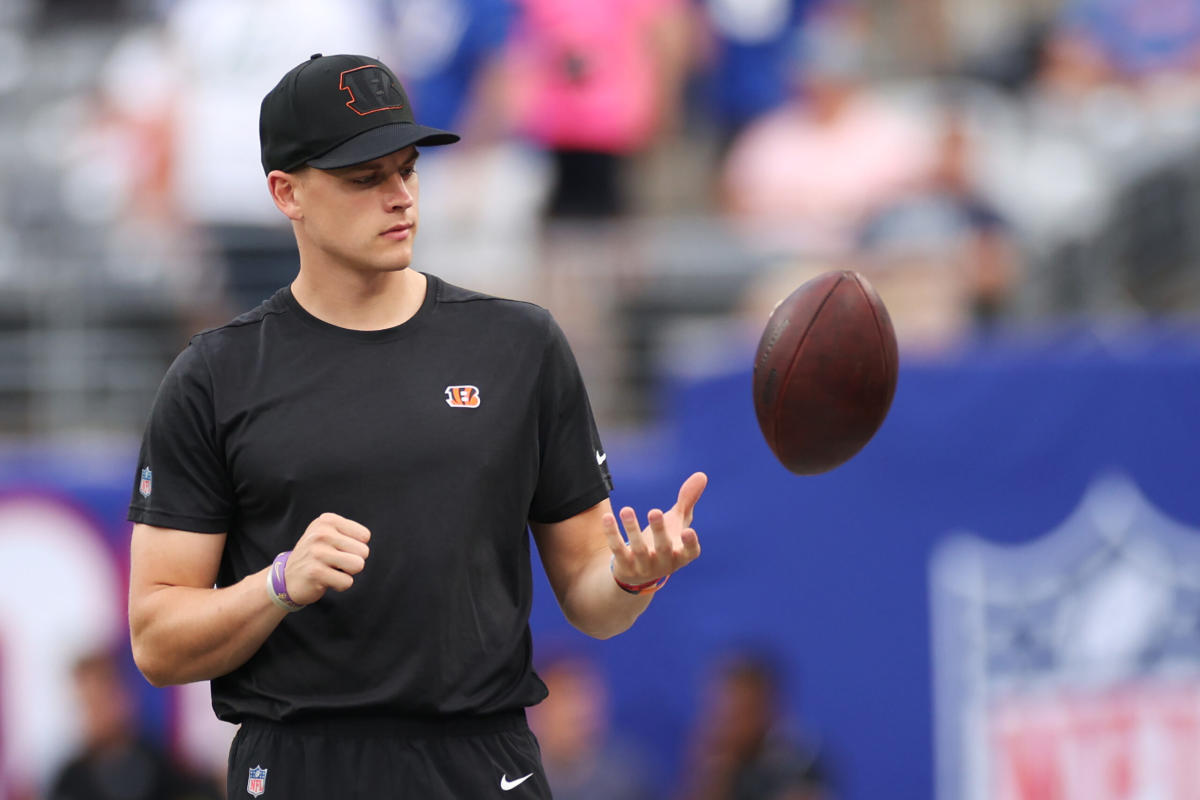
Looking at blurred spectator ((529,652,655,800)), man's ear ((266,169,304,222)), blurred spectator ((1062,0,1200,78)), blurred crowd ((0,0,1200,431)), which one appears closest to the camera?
man's ear ((266,169,304,222))

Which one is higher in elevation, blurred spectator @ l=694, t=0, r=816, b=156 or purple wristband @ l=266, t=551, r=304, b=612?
blurred spectator @ l=694, t=0, r=816, b=156

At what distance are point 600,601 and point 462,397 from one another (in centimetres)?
47

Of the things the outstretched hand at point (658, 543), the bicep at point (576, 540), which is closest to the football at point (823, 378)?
the bicep at point (576, 540)

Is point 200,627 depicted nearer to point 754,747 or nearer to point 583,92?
point 754,747

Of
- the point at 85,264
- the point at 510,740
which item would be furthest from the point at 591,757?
the point at 510,740

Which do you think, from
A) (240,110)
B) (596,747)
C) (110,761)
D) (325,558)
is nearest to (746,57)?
(240,110)

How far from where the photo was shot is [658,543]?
3.26 metres

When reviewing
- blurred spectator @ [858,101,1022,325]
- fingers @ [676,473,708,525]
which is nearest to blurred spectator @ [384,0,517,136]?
blurred spectator @ [858,101,1022,325]

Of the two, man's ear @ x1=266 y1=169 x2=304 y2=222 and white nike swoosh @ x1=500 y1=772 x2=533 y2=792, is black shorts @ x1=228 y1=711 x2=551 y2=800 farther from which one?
man's ear @ x1=266 y1=169 x2=304 y2=222

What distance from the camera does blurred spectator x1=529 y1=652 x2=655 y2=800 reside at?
7578 millimetres

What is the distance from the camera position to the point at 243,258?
8258 millimetres

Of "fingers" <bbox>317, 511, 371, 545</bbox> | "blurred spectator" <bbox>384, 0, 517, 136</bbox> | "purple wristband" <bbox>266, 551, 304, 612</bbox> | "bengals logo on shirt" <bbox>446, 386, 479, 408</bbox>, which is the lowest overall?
"purple wristband" <bbox>266, 551, 304, 612</bbox>

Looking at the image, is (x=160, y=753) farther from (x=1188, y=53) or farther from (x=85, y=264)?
(x=1188, y=53)

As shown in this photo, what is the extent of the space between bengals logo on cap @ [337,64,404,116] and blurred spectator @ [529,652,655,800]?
441 centimetres
